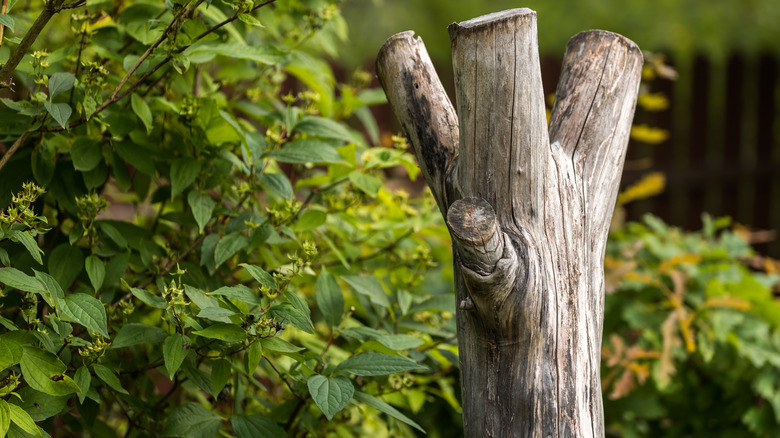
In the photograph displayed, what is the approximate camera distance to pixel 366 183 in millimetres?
1627

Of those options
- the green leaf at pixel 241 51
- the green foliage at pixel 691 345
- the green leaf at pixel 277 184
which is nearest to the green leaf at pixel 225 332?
the green leaf at pixel 277 184

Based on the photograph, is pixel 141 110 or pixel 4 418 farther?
pixel 141 110

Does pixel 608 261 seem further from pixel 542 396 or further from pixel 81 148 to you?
pixel 81 148

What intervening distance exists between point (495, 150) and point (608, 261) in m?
1.53

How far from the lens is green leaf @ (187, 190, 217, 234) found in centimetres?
145

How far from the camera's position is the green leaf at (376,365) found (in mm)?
1283

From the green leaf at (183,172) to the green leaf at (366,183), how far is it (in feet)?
1.22

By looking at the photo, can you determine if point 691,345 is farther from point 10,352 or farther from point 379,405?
point 10,352

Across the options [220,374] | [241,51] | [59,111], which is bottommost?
[220,374]

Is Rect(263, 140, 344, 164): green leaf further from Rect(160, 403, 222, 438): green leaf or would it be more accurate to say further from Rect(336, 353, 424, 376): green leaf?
Rect(160, 403, 222, 438): green leaf

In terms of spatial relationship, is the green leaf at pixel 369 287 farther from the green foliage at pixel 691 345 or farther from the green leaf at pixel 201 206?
the green foliage at pixel 691 345

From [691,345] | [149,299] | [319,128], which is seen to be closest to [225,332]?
[149,299]

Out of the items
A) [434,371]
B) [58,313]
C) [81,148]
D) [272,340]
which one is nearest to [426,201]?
[434,371]

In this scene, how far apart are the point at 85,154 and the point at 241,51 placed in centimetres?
41
